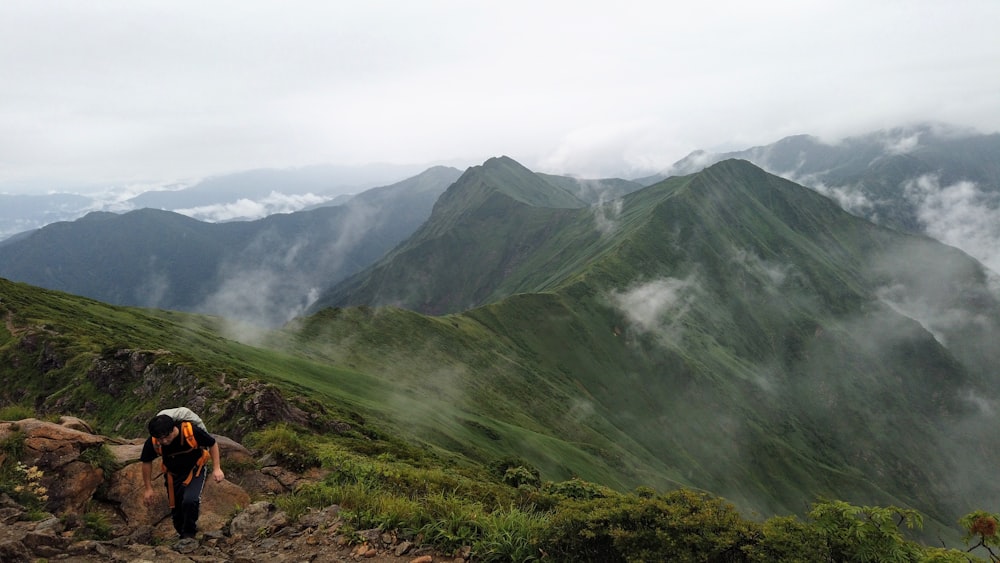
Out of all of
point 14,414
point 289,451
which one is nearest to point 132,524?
point 289,451

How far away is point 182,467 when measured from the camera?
1240 cm

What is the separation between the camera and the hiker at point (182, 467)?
12045 millimetres

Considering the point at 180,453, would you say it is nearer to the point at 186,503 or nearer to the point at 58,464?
the point at 186,503

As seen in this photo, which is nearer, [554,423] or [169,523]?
[169,523]

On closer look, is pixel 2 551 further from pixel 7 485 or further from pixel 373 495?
pixel 373 495

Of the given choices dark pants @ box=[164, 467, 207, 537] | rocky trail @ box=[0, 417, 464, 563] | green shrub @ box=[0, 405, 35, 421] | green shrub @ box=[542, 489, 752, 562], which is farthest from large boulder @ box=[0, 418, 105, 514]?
green shrub @ box=[542, 489, 752, 562]

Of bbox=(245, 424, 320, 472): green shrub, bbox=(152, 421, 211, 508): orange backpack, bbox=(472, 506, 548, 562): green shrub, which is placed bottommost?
bbox=(245, 424, 320, 472): green shrub

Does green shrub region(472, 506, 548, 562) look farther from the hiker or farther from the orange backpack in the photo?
the orange backpack

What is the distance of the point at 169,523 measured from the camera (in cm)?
1328

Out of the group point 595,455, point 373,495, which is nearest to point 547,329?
point 595,455

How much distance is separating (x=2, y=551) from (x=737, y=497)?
618 feet

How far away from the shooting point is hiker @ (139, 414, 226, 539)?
12.0m

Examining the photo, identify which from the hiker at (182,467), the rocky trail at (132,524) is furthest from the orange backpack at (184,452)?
the rocky trail at (132,524)

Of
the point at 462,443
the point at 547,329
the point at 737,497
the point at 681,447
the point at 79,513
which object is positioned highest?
the point at 79,513
